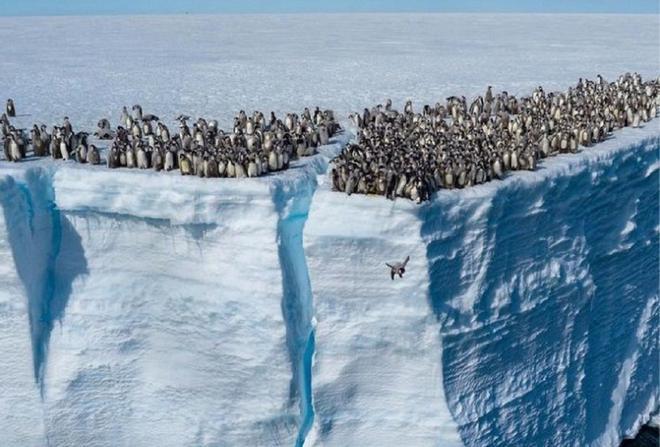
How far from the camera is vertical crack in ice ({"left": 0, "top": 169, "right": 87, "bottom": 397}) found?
9.64 m

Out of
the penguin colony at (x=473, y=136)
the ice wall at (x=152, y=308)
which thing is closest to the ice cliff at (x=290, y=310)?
the ice wall at (x=152, y=308)

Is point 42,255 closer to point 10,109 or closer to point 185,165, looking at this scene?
point 185,165

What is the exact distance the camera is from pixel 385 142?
10.8 meters

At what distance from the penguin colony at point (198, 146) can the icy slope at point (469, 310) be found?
4.40ft

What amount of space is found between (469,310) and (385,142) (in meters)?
2.72

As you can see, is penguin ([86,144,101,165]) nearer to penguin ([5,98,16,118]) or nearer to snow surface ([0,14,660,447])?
snow surface ([0,14,660,447])

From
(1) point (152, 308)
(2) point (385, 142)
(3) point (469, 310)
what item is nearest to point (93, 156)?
(1) point (152, 308)

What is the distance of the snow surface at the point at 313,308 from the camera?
29.6ft

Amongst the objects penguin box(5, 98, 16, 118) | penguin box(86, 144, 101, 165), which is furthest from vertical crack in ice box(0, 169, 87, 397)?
penguin box(5, 98, 16, 118)

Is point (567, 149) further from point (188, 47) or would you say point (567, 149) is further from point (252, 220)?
point (188, 47)

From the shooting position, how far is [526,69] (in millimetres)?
21484

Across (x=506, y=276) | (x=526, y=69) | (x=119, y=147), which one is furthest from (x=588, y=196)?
(x=526, y=69)

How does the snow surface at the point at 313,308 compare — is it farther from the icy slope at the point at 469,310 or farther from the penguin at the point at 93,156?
the penguin at the point at 93,156

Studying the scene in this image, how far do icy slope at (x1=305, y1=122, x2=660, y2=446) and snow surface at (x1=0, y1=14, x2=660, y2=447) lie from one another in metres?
0.02
